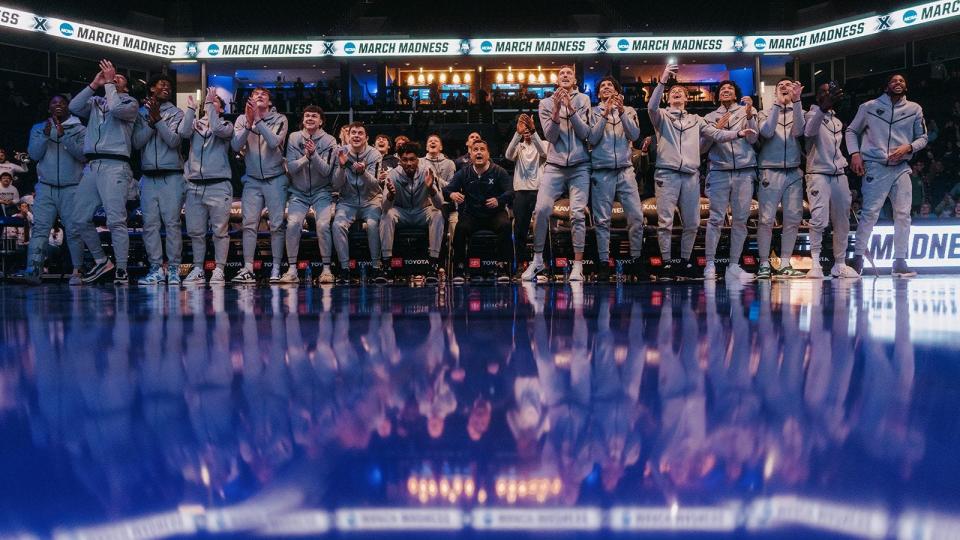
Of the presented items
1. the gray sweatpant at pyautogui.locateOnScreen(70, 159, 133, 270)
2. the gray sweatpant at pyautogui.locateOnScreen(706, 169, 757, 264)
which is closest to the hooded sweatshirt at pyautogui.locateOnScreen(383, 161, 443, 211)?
the gray sweatpant at pyautogui.locateOnScreen(70, 159, 133, 270)

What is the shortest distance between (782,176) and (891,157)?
0.85m

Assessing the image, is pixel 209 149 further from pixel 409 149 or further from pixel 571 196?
pixel 571 196

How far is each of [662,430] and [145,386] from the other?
27.4 inches

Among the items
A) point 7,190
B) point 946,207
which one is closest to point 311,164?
point 7,190

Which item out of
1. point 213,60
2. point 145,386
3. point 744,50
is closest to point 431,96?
point 213,60

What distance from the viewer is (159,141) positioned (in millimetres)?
6957

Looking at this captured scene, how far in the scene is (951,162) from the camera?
1534 cm

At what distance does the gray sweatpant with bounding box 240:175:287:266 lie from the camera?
7195 millimetres

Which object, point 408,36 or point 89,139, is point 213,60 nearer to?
point 408,36

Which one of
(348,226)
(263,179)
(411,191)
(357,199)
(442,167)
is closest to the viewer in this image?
(263,179)

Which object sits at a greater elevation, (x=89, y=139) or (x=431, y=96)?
(x=431, y=96)

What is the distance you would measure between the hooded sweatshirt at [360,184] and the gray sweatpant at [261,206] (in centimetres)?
52

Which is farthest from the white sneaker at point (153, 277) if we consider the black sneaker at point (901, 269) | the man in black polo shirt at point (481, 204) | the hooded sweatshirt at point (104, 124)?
the black sneaker at point (901, 269)

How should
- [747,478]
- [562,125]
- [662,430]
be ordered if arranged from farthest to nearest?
[562,125]
[662,430]
[747,478]
